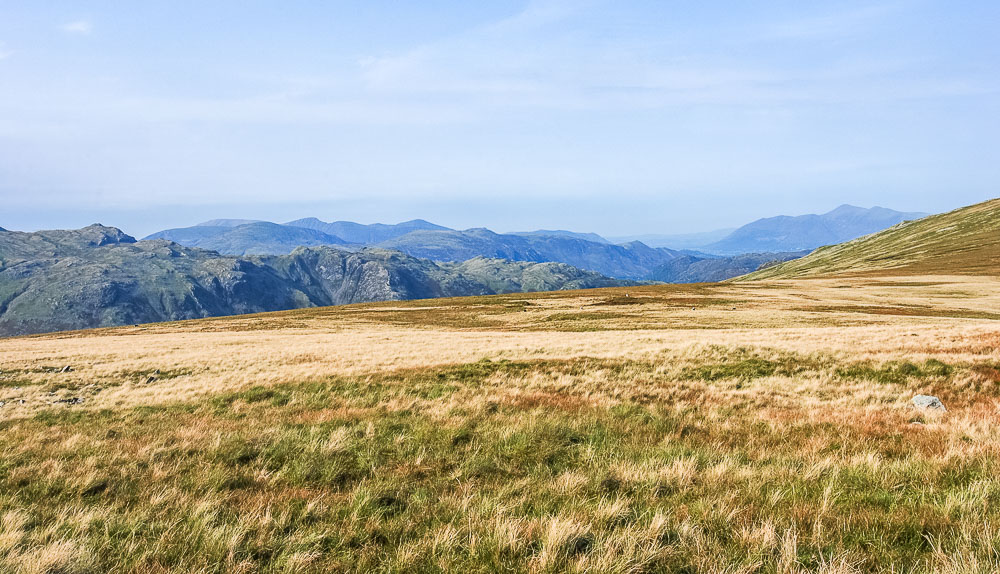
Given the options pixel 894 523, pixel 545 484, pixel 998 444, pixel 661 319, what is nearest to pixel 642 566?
pixel 545 484

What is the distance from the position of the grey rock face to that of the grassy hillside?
127314mm

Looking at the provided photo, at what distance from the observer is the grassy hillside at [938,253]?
392 feet

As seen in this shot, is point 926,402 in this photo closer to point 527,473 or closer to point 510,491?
point 527,473

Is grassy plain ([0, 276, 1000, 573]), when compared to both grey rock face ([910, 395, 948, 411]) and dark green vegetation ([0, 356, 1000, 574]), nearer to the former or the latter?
dark green vegetation ([0, 356, 1000, 574])

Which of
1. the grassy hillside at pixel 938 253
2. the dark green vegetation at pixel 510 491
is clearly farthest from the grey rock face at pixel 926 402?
the grassy hillside at pixel 938 253

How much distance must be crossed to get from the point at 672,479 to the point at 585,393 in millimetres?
7692

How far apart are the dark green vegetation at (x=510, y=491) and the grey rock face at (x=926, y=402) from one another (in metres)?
0.76

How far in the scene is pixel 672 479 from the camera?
636 centimetres

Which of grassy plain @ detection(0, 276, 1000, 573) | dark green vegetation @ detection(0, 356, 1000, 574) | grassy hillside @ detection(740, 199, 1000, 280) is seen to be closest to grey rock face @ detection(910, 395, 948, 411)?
grassy plain @ detection(0, 276, 1000, 573)

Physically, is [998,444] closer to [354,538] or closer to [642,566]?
[642,566]

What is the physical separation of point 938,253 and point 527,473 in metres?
199

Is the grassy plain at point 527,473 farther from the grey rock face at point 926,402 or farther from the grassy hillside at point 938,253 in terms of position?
Answer: the grassy hillside at point 938,253

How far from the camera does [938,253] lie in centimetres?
14962

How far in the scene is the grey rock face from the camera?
1104 cm
